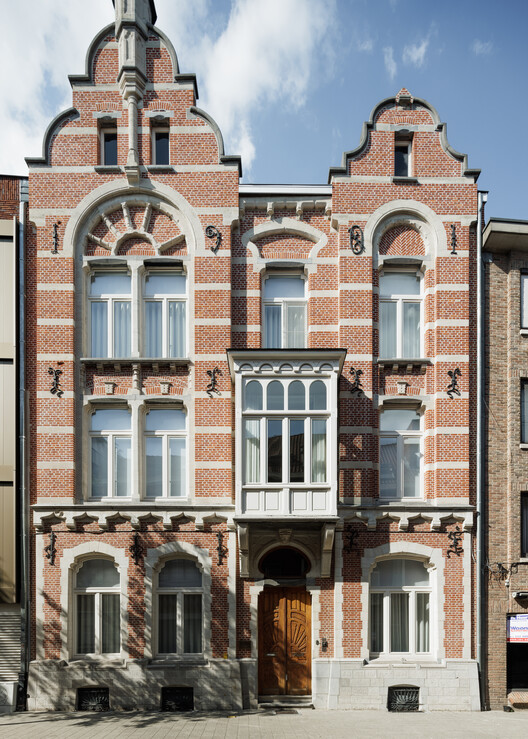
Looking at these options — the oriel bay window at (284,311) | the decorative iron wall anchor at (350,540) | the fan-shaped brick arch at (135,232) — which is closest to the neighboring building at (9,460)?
the fan-shaped brick arch at (135,232)

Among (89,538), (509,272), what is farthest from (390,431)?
(89,538)

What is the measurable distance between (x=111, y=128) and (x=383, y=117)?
7192 millimetres

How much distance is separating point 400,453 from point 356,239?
18.3 ft

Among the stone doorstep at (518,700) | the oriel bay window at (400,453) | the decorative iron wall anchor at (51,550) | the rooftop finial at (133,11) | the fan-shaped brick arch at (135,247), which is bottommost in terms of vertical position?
the stone doorstep at (518,700)

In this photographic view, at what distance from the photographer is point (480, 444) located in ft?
51.1

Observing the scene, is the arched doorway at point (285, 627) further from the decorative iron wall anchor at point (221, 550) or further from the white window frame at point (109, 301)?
the white window frame at point (109, 301)

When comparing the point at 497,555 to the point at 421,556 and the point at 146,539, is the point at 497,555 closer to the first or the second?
the point at 421,556

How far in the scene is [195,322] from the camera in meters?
15.7

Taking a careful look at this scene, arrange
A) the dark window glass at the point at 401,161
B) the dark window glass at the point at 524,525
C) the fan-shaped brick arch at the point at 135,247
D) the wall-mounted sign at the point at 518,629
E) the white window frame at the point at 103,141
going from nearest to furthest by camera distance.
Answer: the wall-mounted sign at the point at 518,629
the dark window glass at the point at 524,525
the fan-shaped brick arch at the point at 135,247
the white window frame at the point at 103,141
the dark window glass at the point at 401,161

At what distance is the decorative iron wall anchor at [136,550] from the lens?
15.1 metres

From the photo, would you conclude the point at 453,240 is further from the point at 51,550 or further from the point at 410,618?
the point at 51,550

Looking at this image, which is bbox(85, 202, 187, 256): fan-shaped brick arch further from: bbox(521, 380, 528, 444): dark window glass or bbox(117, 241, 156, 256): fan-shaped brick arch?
bbox(521, 380, 528, 444): dark window glass

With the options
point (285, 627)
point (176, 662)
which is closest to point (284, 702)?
point (285, 627)

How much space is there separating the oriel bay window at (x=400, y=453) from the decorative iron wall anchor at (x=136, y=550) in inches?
243
